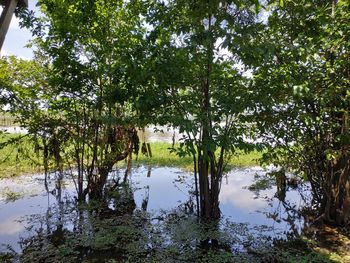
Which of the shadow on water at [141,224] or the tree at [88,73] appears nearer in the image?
the shadow on water at [141,224]

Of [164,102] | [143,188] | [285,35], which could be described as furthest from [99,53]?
[143,188]

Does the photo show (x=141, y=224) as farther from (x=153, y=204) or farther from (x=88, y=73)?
(x=88, y=73)

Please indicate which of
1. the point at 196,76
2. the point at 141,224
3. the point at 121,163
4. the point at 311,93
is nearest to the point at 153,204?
the point at 141,224

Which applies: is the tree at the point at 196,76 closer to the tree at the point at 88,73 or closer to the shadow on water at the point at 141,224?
the tree at the point at 88,73

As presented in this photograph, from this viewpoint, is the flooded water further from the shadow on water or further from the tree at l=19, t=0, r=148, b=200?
the tree at l=19, t=0, r=148, b=200

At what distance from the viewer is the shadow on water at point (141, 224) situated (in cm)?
407

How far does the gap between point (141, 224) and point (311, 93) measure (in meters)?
3.09

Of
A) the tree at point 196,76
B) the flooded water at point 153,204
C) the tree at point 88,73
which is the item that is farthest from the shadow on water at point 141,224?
the tree at point 196,76

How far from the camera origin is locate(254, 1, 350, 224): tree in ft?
12.5

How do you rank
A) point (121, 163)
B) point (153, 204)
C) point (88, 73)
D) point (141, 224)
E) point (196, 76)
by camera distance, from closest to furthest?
point (196, 76) < point (141, 224) < point (88, 73) < point (153, 204) < point (121, 163)

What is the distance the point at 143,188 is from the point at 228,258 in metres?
3.84

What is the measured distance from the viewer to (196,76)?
4.41m

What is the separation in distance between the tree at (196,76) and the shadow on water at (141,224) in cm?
119

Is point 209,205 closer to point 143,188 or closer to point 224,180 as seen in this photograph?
point 143,188
